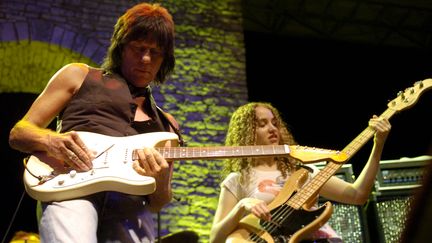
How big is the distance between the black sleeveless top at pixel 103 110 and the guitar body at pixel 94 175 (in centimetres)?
8

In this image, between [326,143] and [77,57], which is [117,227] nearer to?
[77,57]

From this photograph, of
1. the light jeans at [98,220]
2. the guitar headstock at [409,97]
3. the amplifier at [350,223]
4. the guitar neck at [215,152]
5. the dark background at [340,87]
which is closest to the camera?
the light jeans at [98,220]

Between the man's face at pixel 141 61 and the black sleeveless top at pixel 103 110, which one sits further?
the man's face at pixel 141 61

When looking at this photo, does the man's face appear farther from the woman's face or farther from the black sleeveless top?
the woman's face

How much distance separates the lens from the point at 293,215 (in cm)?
250

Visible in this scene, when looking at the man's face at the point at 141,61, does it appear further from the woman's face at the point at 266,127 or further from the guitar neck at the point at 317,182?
the woman's face at the point at 266,127

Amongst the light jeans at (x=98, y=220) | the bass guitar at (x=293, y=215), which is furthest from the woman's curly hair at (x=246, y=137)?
the light jeans at (x=98, y=220)

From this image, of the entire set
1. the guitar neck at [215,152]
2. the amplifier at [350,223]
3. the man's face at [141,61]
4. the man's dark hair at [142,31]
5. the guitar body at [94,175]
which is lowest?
the amplifier at [350,223]

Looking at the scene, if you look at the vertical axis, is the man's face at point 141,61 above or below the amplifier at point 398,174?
above

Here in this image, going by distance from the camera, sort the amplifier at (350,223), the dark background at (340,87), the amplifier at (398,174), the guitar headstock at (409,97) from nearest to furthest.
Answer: the guitar headstock at (409,97) < the amplifier at (350,223) < the amplifier at (398,174) < the dark background at (340,87)

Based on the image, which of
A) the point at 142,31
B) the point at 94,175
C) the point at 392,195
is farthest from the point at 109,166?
the point at 392,195

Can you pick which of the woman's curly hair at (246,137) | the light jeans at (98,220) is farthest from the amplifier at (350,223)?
the light jeans at (98,220)

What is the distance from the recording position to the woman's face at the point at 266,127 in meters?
3.31

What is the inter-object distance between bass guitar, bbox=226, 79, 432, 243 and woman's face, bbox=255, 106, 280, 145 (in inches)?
21.6
